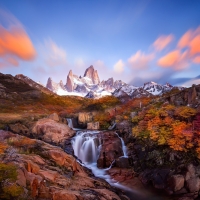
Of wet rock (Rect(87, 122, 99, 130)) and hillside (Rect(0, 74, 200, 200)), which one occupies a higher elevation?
wet rock (Rect(87, 122, 99, 130))

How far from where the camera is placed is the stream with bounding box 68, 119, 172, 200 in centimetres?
2023

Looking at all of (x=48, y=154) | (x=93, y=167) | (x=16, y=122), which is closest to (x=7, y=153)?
(x=48, y=154)

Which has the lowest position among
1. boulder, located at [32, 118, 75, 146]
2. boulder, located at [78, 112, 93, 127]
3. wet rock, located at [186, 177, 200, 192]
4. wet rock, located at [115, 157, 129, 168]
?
wet rock, located at [186, 177, 200, 192]

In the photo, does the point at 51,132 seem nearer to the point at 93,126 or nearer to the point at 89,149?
the point at 89,149

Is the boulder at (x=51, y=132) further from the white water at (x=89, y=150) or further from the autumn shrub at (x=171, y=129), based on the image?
the autumn shrub at (x=171, y=129)

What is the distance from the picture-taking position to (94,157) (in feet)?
98.1

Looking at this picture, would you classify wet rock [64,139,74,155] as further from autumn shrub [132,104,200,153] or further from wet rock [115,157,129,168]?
autumn shrub [132,104,200,153]

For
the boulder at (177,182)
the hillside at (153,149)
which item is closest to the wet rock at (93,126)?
the hillside at (153,149)

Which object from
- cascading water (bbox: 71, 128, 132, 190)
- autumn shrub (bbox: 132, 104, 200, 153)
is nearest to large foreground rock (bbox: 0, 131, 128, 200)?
cascading water (bbox: 71, 128, 132, 190)

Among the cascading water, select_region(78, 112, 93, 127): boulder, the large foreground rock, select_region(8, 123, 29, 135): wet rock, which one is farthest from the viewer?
select_region(78, 112, 93, 127): boulder

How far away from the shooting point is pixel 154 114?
2839cm

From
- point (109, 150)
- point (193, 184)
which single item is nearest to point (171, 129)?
point (193, 184)

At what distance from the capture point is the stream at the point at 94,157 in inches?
796

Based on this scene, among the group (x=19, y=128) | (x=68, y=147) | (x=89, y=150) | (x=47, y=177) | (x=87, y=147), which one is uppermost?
(x=19, y=128)
